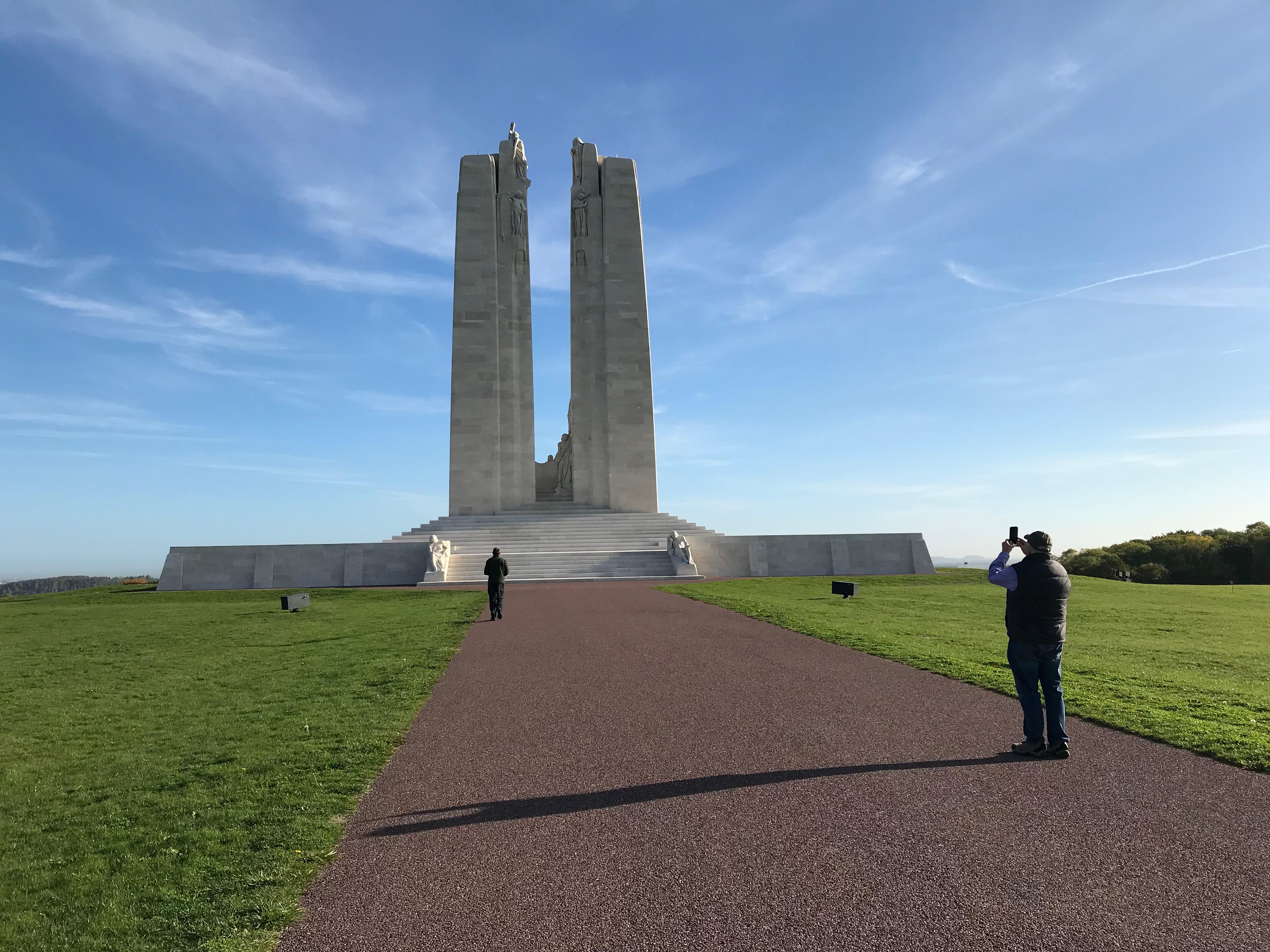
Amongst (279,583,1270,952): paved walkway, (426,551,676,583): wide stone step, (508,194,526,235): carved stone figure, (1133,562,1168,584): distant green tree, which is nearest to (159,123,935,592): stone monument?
(508,194,526,235): carved stone figure

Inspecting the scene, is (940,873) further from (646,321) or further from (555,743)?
(646,321)

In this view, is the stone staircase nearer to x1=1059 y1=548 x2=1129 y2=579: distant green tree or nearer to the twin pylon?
the twin pylon

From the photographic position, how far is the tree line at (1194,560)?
36.9m

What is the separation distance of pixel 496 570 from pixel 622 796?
36.9ft

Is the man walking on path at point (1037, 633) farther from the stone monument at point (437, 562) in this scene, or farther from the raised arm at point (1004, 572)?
the stone monument at point (437, 562)

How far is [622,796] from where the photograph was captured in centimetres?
527

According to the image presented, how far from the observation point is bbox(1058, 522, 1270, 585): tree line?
3688 cm

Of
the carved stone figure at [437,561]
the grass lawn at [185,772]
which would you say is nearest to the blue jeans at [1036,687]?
the grass lawn at [185,772]

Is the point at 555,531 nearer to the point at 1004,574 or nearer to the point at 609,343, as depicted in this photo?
the point at 609,343

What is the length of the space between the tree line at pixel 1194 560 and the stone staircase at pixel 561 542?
1882cm

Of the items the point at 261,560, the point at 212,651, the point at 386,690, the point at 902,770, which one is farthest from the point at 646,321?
the point at 902,770

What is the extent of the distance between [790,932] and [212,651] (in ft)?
39.8

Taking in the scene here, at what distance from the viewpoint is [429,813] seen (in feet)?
16.5

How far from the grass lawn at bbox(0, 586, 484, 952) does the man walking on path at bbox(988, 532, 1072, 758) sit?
518 centimetres
